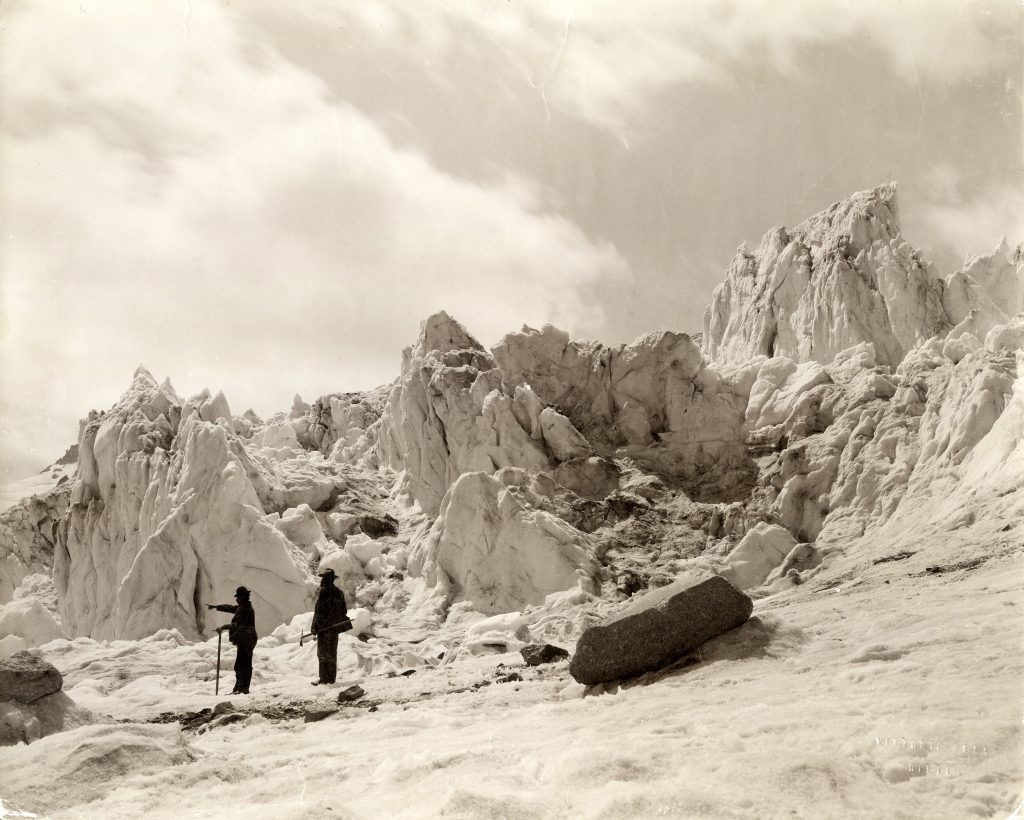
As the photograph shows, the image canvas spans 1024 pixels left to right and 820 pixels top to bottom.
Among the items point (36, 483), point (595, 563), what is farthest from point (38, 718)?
point (36, 483)

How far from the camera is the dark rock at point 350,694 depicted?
7566mm

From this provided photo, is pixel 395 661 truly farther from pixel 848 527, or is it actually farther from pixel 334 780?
pixel 848 527

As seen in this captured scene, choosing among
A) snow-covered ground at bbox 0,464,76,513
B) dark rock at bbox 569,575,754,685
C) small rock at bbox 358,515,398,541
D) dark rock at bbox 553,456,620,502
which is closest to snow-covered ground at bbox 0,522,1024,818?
dark rock at bbox 569,575,754,685

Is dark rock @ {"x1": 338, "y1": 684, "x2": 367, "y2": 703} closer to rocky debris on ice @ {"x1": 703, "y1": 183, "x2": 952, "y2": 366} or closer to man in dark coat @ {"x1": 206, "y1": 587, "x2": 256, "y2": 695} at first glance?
man in dark coat @ {"x1": 206, "y1": 587, "x2": 256, "y2": 695}

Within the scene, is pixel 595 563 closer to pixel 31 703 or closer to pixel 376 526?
pixel 376 526

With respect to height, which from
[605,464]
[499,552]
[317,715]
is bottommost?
Answer: [317,715]

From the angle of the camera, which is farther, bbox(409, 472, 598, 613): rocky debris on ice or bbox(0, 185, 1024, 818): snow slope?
bbox(409, 472, 598, 613): rocky debris on ice

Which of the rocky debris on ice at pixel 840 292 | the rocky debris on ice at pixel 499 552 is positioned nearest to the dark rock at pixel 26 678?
the rocky debris on ice at pixel 499 552

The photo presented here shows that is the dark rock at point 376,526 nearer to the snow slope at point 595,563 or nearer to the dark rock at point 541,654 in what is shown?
the snow slope at point 595,563

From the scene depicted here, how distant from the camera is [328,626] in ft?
31.5

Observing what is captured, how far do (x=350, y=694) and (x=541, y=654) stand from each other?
6.48ft

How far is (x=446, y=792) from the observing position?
413 cm

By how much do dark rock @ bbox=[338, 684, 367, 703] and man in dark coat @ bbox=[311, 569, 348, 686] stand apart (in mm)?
1540

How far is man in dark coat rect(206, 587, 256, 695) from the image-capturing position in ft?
30.1
